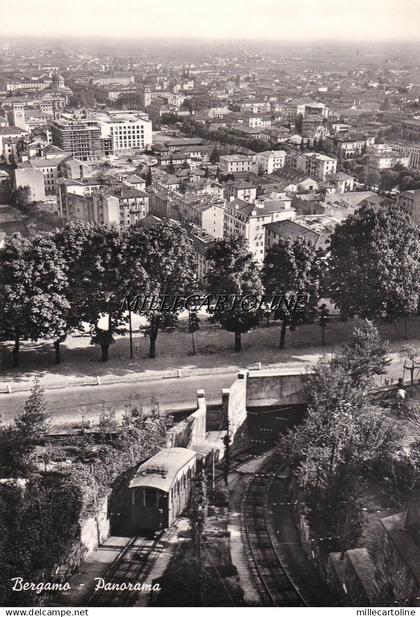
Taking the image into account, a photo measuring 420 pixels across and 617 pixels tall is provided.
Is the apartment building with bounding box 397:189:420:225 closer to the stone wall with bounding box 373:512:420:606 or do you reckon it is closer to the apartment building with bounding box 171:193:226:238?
the apartment building with bounding box 171:193:226:238

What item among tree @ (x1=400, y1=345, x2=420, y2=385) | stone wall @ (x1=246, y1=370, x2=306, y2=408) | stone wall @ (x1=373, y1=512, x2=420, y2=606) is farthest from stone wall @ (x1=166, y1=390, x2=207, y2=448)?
tree @ (x1=400, y1=345, x2=420, y2=385)

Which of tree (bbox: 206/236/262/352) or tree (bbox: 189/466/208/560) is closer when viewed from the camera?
tree (bbox: 189/466/208/560)

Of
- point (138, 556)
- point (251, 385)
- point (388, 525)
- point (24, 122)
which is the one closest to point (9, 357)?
point (251, 385)

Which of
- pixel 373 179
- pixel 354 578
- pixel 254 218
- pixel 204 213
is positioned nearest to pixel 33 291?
pixel 354 578

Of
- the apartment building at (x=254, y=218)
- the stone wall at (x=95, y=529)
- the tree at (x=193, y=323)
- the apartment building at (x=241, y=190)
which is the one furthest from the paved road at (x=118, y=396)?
the apartment building at (x=241, y=190)

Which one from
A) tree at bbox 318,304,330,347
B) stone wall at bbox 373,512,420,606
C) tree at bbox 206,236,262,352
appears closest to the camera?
stone wall at bbox 373,512,420,606

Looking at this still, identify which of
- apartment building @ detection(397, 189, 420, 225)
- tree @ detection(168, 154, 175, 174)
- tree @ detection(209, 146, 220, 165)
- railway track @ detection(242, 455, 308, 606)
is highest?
tree @ detection(209, 146, 220, 165)

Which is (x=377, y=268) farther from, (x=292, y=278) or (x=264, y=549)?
(x=264, y=549)
